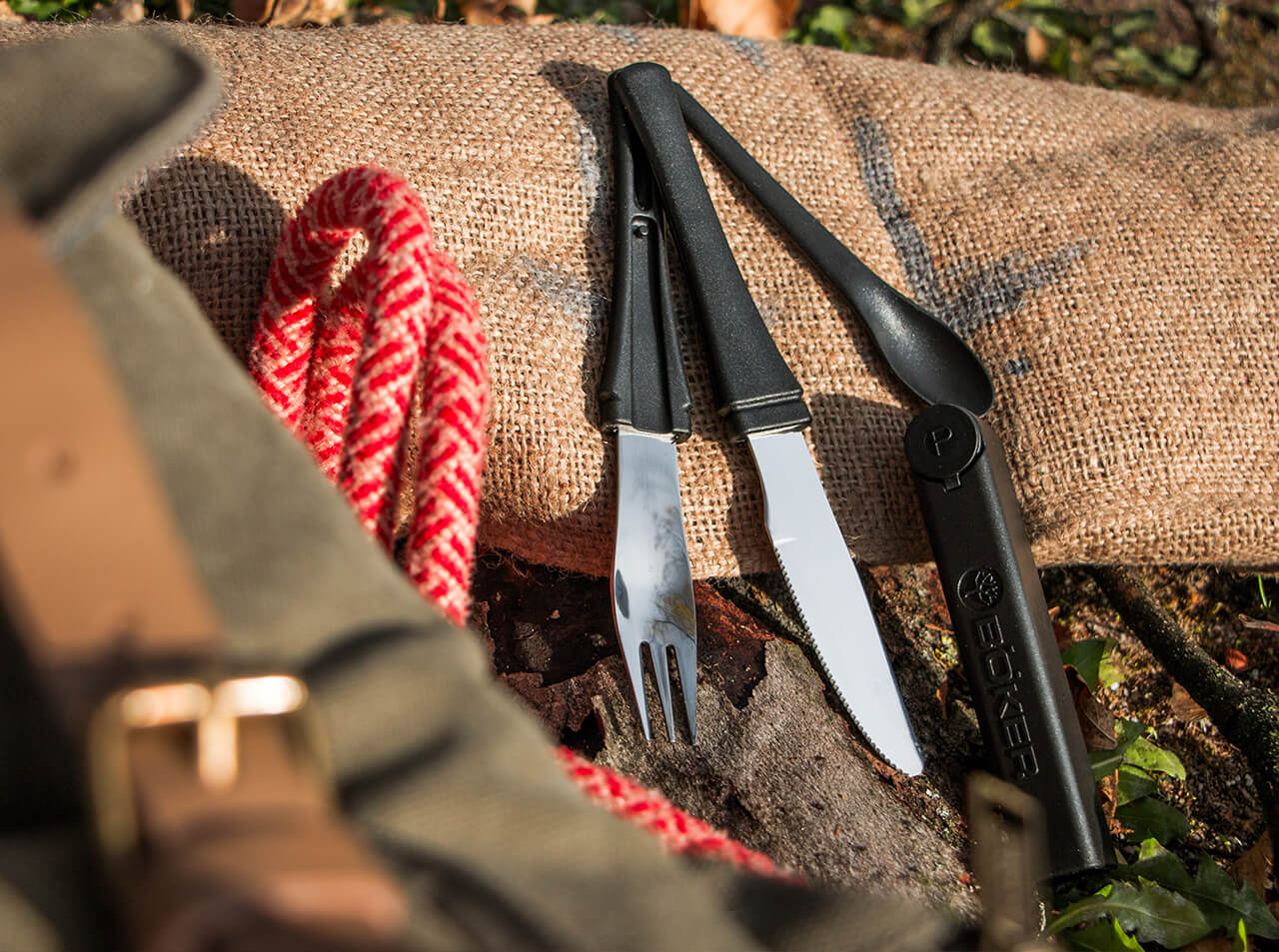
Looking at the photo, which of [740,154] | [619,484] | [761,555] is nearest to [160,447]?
[619,484]

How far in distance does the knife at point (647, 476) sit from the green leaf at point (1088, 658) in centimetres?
41

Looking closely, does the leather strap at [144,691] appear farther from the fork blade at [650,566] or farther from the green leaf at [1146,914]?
the green leaf at [1146,914]


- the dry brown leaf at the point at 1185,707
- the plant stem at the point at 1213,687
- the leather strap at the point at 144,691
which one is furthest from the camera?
the dry brown leaf at the point at 1185,707

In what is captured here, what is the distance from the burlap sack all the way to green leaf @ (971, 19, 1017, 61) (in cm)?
59

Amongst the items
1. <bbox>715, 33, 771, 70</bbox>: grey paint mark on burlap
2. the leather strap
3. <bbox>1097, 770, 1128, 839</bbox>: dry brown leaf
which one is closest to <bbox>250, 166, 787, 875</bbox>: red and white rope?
the leather strap

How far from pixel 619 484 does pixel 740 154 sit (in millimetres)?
396

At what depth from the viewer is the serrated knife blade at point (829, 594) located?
0.92m

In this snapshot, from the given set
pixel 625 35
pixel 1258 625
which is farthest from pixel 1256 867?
pixel 625 35

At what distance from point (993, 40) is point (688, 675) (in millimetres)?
1330

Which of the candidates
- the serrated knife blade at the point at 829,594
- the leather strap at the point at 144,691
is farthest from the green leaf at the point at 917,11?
the leather strap at the point at 144,691

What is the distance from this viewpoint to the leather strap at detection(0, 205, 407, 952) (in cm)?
35

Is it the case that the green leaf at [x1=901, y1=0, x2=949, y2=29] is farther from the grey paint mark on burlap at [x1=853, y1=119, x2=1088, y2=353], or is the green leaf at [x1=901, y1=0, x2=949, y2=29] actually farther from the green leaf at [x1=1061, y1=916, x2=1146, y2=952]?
the green leaf at [x1=1061, y1=916, x2=1146, y2=952]

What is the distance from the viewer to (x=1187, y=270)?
42.3 inches

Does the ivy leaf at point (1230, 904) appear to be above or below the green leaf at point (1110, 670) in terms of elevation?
→ below
